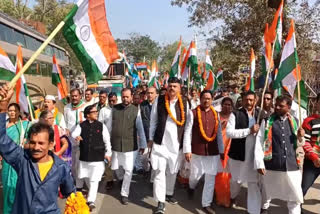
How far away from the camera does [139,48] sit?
7100cm

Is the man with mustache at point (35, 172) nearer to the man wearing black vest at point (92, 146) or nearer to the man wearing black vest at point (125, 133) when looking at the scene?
the man wearing black vest at point (92, 146)

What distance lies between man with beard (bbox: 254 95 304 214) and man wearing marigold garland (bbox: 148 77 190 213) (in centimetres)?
124

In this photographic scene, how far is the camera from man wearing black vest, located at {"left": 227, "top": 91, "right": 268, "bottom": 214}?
14.8ft

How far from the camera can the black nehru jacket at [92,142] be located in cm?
507

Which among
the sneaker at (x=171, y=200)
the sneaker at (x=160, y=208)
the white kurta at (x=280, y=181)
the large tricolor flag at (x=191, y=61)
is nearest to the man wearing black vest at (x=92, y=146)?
the sneaker at (x=160, y=208)

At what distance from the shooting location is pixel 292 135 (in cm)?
425

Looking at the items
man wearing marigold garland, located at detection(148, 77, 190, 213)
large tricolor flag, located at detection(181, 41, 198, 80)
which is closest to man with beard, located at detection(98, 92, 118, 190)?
man wearing marigold garland, located at detection(148, 77, 190, 213)

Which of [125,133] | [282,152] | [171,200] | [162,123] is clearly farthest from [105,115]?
[282,152]

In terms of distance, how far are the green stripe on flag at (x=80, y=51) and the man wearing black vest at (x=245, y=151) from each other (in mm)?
2033

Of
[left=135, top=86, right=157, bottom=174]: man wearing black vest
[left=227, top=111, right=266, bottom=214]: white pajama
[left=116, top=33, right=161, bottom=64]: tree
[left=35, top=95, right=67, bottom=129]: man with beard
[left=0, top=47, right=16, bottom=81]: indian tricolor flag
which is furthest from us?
[left=116, top=33, right=161, bottom=64]: tree

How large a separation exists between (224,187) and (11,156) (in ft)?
11.4

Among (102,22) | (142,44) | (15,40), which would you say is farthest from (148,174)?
(142,44)

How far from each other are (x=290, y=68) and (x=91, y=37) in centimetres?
277

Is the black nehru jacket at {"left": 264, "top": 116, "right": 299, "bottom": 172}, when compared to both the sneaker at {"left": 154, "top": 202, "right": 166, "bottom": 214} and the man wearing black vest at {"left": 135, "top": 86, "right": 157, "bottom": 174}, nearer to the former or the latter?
the sneaker at {"left": 154, "top": 202, "right": 166, "bottom": 214}
